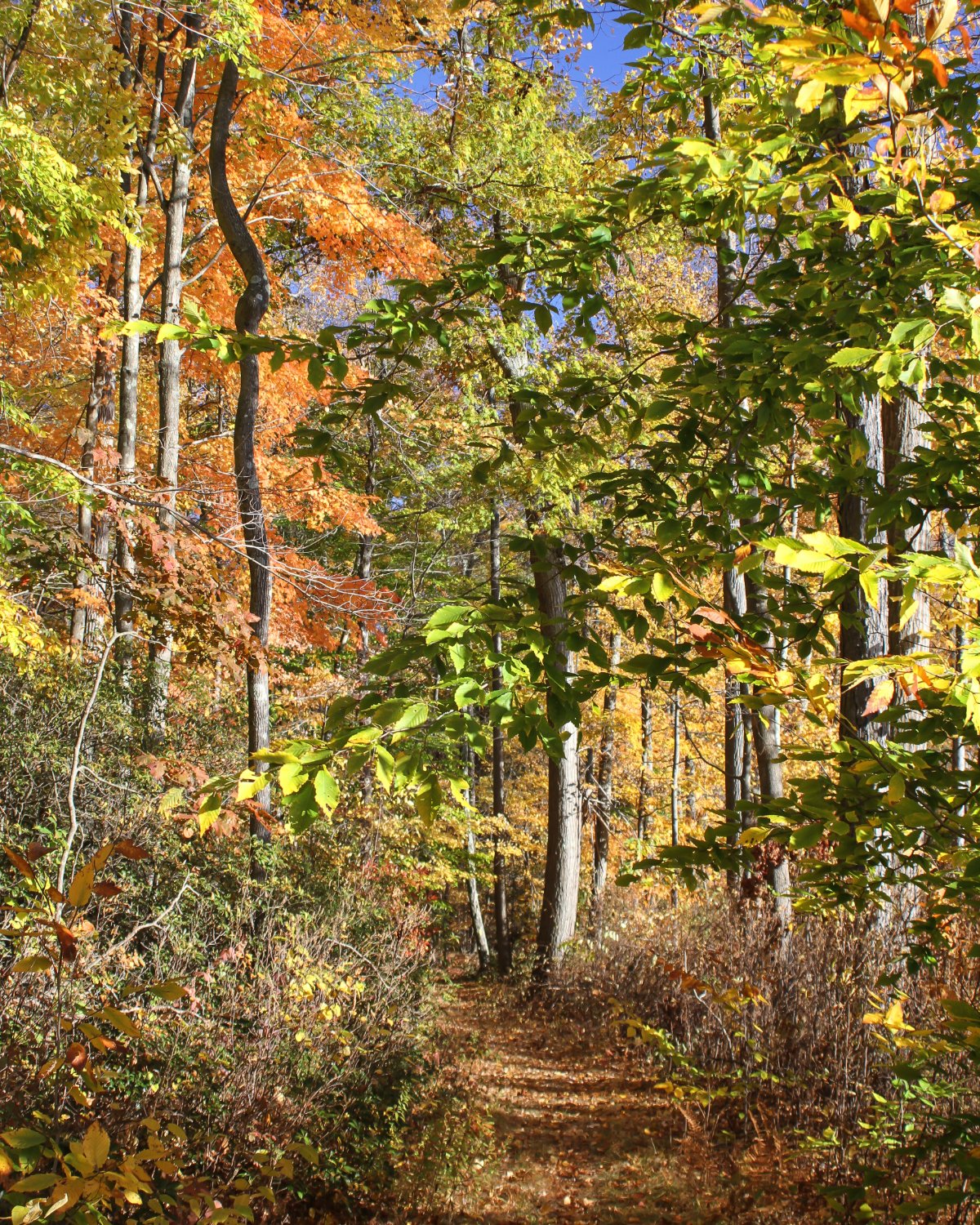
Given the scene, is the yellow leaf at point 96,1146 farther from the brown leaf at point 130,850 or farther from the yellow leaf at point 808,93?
the yellow leaf at point 808,93

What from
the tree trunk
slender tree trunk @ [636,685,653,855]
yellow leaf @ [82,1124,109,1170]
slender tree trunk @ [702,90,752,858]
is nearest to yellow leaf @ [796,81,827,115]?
yellow leaf @ [82,1124,109,1170]

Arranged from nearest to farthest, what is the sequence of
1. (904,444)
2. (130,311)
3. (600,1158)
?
1. (904,444)
2. (600,1158)
3. (130,311)

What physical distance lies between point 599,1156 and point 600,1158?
0.05m

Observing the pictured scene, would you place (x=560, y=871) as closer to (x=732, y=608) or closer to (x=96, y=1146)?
(x=732, y=608)

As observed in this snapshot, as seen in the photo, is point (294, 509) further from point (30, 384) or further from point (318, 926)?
point (318, 926)

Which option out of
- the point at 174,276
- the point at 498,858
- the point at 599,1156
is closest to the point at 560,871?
the point at 498,858

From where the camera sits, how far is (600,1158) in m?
6.11

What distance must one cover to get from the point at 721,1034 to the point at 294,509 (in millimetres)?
10261

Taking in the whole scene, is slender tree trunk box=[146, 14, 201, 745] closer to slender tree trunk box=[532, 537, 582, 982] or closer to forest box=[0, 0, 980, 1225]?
forest box=[0, 0, 980, 1225]

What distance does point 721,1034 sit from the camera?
20.1 ft

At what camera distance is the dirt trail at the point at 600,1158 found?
4.87 meters

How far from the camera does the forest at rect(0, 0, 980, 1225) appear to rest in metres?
1.98

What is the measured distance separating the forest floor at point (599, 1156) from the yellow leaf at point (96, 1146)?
3.86m

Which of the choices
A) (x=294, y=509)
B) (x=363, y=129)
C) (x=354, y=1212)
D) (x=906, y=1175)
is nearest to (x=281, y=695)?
(x=294, y=509)
